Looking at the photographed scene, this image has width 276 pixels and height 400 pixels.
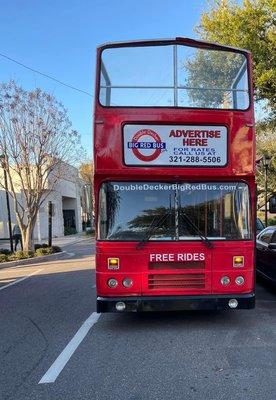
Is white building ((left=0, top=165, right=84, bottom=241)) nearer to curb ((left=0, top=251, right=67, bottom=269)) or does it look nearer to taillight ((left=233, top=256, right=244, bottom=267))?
Answer: curb ((left=0, top=251, right=67, bottom=269))

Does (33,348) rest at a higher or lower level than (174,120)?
lower

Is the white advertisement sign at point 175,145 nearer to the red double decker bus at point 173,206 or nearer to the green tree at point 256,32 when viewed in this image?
the red double decker bus at point 173,206

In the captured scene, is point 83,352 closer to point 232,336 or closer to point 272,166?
point 232,336

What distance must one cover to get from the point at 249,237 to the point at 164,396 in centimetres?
321

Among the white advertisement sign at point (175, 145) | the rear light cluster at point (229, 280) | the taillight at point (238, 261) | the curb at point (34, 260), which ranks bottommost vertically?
the curb at point (34, 260)

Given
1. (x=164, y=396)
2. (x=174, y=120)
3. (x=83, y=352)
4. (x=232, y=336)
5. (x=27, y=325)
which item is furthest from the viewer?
(x=27, y=325)

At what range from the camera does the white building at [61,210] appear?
41938mm

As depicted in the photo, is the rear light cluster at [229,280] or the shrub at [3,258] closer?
the rear light cluster at [229,280]

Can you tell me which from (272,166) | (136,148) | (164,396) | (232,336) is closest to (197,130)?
(136,148)

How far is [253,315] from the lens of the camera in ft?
26.9

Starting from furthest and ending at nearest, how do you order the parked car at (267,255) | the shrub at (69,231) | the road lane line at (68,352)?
the shrub at (69,231)
the parked car at (267,255)
the road lane line at (68,352)

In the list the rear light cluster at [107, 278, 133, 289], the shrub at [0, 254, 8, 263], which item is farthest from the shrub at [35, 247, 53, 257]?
the rear light cluster at [107, 278, 133, 289]

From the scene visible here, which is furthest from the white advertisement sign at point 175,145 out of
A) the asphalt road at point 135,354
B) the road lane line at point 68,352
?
the road lane line at point 68,352

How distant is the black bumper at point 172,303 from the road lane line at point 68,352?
0.51 m
